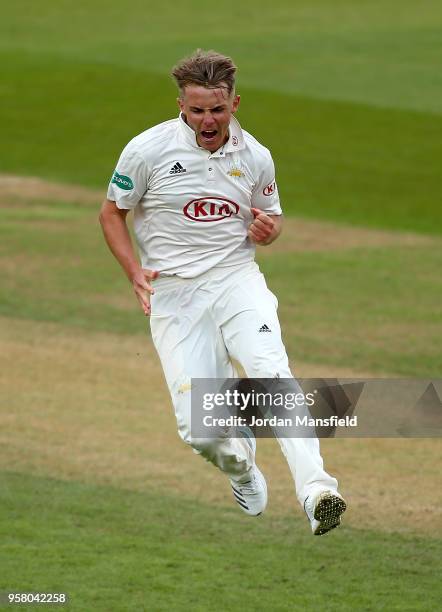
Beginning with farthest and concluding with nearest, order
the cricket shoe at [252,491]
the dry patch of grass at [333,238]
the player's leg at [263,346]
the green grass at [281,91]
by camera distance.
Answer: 1. the green grass at [281,91]
2. the dry patch of grass at [333,238]
3. the cricket shoe at [252,491]
4. the player's leg at [263,346]

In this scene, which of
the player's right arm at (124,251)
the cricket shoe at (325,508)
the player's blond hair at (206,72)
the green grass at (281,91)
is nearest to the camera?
the cricket shoe at (325,508)

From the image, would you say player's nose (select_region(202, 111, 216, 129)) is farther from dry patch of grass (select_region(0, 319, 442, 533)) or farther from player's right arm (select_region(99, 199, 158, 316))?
dry patch of grass (select_region(0, 319, 442, 533))

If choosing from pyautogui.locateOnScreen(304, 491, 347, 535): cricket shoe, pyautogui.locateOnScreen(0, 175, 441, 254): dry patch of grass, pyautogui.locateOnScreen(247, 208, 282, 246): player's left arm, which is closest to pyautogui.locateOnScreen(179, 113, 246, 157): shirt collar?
pyautogui.locateOnScreen(247, 208, 282, 246): player's left arm

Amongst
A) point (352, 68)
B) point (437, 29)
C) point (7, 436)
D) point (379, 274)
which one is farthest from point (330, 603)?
point (437, 29)

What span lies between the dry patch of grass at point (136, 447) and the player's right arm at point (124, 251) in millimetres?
3039

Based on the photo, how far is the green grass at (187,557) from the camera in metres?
8.66

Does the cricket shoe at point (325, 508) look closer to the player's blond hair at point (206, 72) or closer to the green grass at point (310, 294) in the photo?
the player's blond hair at point (206, 72)

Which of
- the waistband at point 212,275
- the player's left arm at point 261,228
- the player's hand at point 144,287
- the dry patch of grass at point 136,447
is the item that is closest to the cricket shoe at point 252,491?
the waistband at point 212,275

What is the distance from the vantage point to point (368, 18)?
1533 inches

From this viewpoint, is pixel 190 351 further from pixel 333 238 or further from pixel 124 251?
pixel 333 238

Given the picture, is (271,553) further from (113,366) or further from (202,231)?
(113,366)

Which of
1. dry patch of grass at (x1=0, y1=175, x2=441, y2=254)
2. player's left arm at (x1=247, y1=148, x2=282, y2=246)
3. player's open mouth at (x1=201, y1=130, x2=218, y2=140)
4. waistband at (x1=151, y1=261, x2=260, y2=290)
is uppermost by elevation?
player's open mouth at (x1=201, y1=130, x2=218, y2=140)

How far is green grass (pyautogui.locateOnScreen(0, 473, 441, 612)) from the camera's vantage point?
8.66 meters

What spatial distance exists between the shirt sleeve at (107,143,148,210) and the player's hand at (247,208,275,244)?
712 millimetres
